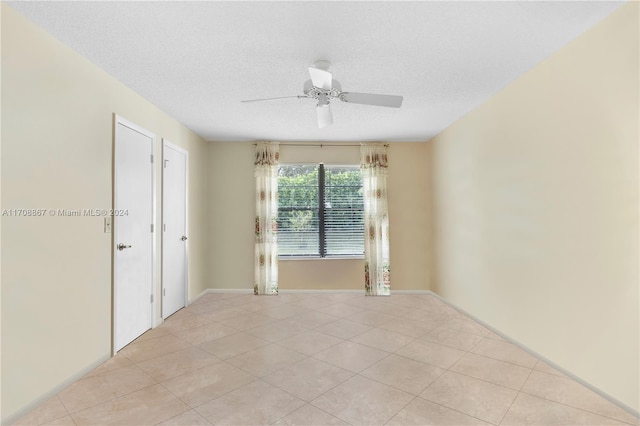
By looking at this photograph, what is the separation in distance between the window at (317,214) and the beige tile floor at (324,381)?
65.9 inches

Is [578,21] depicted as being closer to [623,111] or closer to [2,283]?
[623,111]

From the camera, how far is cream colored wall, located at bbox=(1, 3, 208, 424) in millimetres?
1950

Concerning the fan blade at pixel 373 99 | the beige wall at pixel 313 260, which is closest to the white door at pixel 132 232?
the beige wall at pixel 313 260

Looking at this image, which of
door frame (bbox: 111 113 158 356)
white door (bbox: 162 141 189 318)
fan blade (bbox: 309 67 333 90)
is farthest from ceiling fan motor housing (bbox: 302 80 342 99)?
white door (bbox: 162 141 189 318)

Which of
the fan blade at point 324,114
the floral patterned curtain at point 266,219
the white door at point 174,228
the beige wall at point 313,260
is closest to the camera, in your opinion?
the fan blade at point 324,114

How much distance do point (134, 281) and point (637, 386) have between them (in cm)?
406

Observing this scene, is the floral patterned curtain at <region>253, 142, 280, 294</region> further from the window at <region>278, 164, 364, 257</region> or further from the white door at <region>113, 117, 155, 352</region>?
the white door at <region>113, 117, 155, 352</region>

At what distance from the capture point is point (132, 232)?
3215mm

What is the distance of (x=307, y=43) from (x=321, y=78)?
A: 0.28m

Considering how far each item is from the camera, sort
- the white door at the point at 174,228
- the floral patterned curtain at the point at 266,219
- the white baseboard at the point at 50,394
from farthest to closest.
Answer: the floral patterned curtain at the point at 266,219
the white door at the point at 174,228
the white baseboard at the point at 50,394

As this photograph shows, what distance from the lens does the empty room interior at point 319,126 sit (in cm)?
199

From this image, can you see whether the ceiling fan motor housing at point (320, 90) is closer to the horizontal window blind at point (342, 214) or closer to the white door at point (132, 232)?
the white door at point (132, 232)

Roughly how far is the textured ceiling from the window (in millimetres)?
1875

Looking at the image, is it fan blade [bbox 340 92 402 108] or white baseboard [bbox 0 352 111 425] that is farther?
fan blade [bbox 340 92 402 108]
